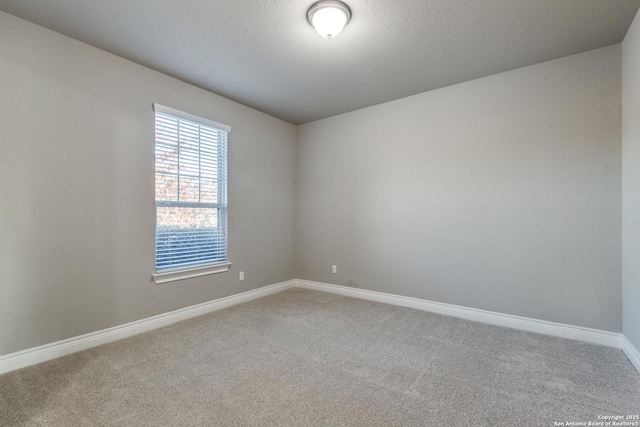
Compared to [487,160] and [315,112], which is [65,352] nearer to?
[315,112]

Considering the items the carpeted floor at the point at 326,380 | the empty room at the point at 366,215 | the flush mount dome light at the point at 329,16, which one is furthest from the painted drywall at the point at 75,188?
the flush mount dome light at the point at 329,16

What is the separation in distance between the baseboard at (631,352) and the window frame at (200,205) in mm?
3950

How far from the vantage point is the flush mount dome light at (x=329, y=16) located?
2.13m

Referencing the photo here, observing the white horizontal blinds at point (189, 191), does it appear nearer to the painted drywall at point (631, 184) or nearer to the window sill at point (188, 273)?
the window sill at point (188, 273)

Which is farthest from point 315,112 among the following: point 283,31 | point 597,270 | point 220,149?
point 597,270

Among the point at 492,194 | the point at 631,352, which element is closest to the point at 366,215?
the point at 492,194

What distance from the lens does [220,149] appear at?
378 centimetres

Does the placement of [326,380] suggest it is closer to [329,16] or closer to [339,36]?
[329,16]

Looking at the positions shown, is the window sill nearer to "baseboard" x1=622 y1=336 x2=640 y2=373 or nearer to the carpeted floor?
the carpeted floor

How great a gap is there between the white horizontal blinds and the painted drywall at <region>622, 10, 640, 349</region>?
397cm

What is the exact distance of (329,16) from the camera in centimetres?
216

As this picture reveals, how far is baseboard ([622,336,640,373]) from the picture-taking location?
88.3 inches

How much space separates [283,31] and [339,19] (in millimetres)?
530

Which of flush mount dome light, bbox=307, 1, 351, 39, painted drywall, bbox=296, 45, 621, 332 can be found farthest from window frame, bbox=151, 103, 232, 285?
flush mount dome light, bbox=307, 1, 351, 39
